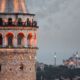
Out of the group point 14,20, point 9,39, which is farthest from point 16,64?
point 14,20

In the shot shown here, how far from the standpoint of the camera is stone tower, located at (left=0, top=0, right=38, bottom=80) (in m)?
41.6

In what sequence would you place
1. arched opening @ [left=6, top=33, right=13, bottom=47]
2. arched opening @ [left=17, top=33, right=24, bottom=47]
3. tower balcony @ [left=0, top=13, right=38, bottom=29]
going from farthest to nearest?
arched opening @ [left=17, top=33, right=24, bottom=47] → arched opening @ [left=6, top=33, right=13, bottom=47] → tower balcony @ [left=0, top=13, right=38, bottom=29]

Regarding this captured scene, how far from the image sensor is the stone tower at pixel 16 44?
41625 mm

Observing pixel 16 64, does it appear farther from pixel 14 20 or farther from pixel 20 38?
pixel 14 20

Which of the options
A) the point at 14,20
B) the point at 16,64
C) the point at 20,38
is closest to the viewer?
the point at 16,64

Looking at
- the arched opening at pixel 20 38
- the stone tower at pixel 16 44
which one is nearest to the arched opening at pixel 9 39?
the stone tower at pixel 16 44

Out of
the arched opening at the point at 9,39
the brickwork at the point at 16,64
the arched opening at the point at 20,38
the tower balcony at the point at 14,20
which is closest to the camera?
the brickwork at the point at 16,64

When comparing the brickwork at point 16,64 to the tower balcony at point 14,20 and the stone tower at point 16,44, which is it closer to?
the stone tower at point 16,44

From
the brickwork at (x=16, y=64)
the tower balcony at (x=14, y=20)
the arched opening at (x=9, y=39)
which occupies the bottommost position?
the brickwork at (x=16, y=64)

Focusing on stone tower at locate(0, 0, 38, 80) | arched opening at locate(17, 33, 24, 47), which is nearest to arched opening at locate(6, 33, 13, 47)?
stone tower at locate(0, 0, 38, 80)

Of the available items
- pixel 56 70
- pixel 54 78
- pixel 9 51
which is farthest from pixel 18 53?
pixel 56 70

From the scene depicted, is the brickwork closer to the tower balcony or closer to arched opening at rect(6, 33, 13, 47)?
arched opening at rect(6, 33, 13, 47)

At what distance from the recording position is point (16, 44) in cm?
4197

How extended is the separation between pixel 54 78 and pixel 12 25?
96.5m
